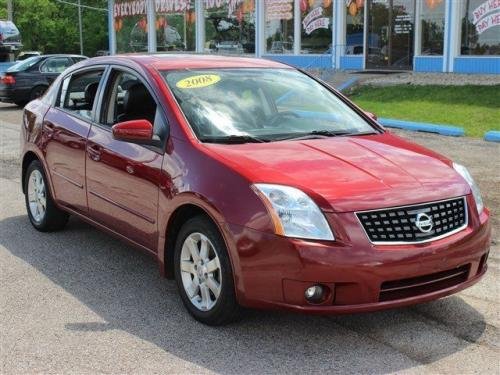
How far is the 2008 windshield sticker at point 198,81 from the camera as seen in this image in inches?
188

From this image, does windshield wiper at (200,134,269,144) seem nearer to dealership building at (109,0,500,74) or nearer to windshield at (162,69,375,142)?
windshield at (162,69,375,142)

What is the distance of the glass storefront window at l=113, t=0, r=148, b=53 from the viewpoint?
112ft

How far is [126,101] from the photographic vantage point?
521cm

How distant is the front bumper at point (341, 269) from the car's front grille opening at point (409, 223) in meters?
0.05

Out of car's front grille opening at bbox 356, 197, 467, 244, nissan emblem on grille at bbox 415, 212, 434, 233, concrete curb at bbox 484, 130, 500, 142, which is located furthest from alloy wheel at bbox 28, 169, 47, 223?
concrete curb at bbox 484, 130, 500, 142

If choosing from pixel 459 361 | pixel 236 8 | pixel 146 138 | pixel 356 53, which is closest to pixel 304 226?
pixel 459 361

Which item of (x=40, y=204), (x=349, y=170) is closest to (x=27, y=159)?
(x=40, y=204)

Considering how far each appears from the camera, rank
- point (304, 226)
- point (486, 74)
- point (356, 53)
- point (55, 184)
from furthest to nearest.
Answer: point (356, 53) → point (486, 74) → point (55, 184) → point (304, 226)

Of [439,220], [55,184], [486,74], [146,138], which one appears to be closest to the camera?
[439,220]

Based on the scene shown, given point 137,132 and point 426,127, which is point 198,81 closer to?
point 137,132

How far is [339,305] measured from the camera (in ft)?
12.0

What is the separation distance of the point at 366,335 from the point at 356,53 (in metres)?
20.6

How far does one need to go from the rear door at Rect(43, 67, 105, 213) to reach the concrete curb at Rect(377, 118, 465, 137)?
7.78 meters

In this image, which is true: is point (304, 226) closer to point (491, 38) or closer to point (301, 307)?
point (301, 307)
